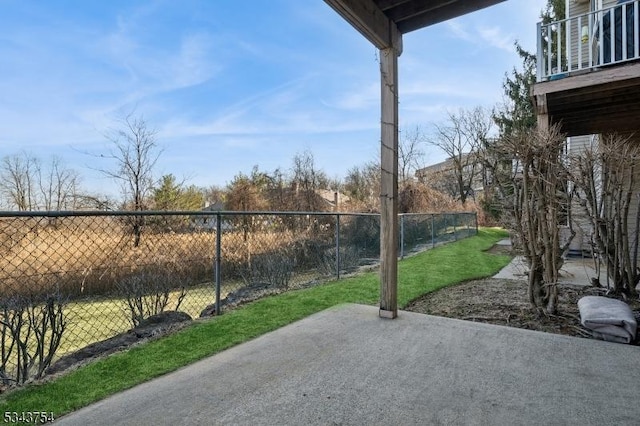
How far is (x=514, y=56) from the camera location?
66.0 feet

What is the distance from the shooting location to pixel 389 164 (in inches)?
130

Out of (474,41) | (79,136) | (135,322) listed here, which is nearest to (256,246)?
(135,322)

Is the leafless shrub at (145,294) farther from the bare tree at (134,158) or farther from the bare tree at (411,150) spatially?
the bare tree at (411,150)

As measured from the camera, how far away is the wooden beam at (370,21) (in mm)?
2740

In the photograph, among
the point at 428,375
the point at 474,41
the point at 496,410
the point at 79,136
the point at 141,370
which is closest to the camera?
the point at 496,410

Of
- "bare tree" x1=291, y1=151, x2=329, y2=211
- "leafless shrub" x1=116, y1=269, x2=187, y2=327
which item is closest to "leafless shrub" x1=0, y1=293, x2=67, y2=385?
"leafless shrub" x1=116, y1=269, x2=187, y2=327

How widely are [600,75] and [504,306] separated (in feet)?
11.1

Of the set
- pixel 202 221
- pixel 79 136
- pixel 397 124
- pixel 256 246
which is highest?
pixel 79 136

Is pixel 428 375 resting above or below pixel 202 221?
below

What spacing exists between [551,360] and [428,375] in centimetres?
97

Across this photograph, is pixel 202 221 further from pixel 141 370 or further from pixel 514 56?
pixel 514 56

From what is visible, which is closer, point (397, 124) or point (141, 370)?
point (141, 370)

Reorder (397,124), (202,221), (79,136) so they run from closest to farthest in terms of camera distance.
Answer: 1. (397,124)
2. (202,221)
3. (79,136)

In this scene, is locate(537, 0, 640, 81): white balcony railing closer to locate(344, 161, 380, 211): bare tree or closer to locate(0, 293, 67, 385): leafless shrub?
locate(0, 293, 67, 385): leafless shrub
